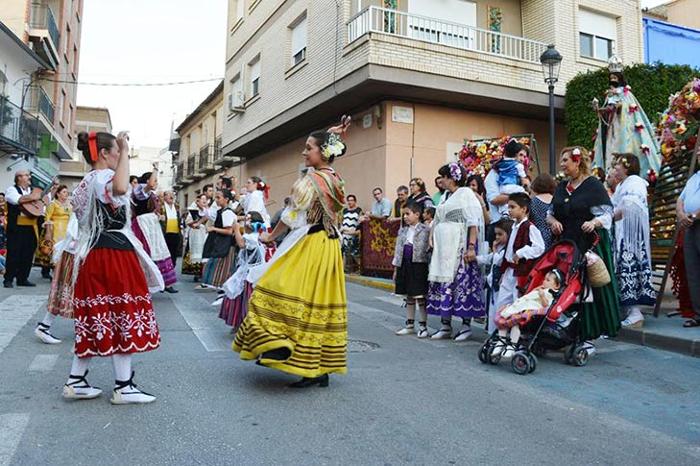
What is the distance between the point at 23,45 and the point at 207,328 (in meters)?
19.8

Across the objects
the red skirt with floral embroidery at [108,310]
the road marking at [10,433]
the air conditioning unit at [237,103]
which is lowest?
the road marking at [10,433]

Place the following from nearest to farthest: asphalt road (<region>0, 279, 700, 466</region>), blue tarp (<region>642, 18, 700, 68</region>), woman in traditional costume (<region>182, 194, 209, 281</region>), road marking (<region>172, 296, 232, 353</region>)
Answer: asphalt road (<region>0, 279, 700, 466</region>)
road marking (<region>172, 296, 232, 353</region>)
woman in traditional costume (<region>182, 194, 209, 281</region>)
blue tarp (<region>642, 18, 700, 68</region>)

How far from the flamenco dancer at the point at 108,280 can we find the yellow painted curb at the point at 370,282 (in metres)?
8.12

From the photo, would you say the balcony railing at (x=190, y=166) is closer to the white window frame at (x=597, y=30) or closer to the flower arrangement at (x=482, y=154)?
the white window frame at (x=597, y=30)

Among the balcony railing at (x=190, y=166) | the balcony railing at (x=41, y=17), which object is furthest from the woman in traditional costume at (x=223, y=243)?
the balcony railing at (x=190, y=166)

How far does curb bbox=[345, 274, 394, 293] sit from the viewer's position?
1211 centimetres

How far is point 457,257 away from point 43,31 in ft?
80.7

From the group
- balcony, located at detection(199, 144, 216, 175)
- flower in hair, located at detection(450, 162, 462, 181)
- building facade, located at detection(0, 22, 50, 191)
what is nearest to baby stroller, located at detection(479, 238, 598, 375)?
flower in hair, located at detection(450, 162, 462, 181)

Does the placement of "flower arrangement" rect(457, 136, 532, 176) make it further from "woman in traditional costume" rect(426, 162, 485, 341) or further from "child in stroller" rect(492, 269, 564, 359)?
"child in stroller" rect(492, 269, 564, 359)

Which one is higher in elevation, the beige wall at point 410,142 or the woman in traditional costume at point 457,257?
the beige wall at point 410,142

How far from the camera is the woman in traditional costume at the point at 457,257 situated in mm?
6891

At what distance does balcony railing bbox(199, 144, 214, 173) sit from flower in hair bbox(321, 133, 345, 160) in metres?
28.6

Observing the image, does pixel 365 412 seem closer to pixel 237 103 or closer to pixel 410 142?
pixel 410 142

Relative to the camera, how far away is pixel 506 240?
6.76 meters
